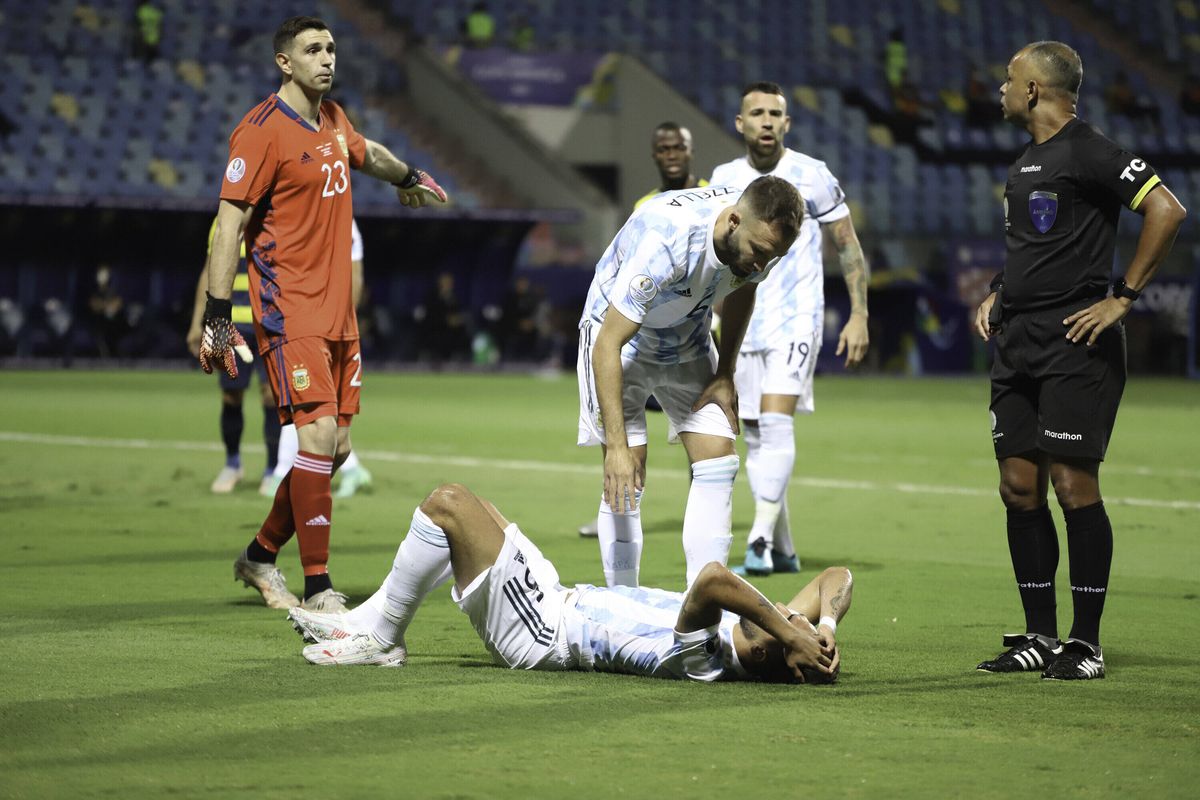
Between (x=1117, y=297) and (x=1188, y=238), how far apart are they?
29.5 meters

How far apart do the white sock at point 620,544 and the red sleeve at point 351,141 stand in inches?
74.9

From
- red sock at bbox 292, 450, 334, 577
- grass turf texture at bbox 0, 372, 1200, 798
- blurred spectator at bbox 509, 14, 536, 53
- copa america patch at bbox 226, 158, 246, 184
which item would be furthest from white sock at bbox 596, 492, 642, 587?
Answer: blurred spectator at bbox 509, 14, 536, 53

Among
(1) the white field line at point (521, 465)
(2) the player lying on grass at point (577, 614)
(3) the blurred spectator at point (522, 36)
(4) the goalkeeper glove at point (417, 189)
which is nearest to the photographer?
(2) the player lying on grass at point (577, 614)

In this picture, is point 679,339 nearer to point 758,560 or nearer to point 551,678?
point 551,678

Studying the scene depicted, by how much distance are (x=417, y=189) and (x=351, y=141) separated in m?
0.53

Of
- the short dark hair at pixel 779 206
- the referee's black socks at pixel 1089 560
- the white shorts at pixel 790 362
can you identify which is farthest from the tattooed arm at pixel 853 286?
the short dark hair at pixel 779 206

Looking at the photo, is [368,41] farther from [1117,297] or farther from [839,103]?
[1117,297]

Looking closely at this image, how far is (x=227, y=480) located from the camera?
38.7 ft

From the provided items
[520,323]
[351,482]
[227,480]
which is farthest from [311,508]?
[520,323]

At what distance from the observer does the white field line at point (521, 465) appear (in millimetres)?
11898

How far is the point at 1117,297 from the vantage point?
18.5ft

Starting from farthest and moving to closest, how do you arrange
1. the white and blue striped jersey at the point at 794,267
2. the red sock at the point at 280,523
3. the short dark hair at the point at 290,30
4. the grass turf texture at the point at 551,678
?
1. the white and blue striped jersey at the point at 794,267
2. the red sock at the point at 280,523
3. the short dark hair at the point at 290,30
4. the grass turf texture at the point at 551,678

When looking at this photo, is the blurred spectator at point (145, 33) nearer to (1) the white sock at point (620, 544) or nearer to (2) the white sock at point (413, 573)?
(1) the white sock at point (620, 544)

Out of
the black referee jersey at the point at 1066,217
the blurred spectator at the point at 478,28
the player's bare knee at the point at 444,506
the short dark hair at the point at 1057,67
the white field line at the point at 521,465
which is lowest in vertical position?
the white field line at the point at 521,465
